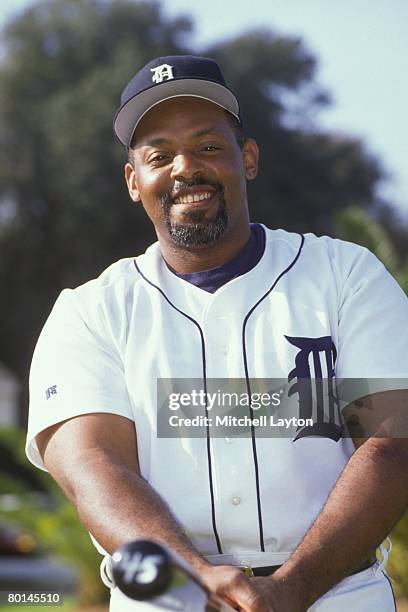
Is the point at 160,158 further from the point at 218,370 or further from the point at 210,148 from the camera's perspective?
the point at 218,370

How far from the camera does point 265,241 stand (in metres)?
3.22

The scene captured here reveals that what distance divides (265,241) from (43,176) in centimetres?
2979

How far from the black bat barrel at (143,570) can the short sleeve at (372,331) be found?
1.07 m

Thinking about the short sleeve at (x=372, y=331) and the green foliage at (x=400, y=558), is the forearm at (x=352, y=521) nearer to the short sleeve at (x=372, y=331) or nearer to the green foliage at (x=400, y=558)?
the short sleeve at (x=372, y=331)

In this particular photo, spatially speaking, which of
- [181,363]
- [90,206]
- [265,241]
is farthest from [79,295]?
[90,206]

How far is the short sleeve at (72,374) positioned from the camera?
2.85 meters

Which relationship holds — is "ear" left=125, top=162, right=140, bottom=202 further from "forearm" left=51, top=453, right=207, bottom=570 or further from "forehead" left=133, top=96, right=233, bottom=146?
"forearm" left=51, top=453, right=207, bottom=570

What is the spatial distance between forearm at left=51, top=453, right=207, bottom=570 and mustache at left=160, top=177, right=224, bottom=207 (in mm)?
824

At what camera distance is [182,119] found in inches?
124

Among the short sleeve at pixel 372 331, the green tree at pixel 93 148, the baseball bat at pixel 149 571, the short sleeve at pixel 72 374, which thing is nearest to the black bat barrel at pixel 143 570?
the baseball bat at pixel 149 571

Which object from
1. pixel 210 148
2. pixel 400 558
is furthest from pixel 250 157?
pixel 400 558

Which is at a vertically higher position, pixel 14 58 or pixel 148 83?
pixel 14 58

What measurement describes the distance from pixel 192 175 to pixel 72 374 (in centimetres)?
69

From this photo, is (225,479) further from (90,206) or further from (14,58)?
(14,58)
